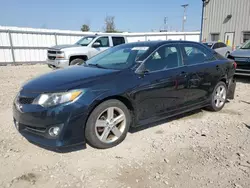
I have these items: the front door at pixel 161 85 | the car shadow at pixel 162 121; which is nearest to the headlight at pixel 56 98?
the front door at pixel 161 85

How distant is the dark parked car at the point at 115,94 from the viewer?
2854 mm

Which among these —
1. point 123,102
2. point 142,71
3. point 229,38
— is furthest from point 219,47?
point 123,102

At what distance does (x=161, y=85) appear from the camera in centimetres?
367

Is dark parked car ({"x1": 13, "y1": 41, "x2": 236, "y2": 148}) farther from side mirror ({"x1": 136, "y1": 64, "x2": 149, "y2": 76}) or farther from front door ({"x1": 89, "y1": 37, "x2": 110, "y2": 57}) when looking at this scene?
front door ({"x1": 89, "y1": 37, "x2": 110, "y2": 57})

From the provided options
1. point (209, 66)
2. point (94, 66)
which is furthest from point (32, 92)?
point (209, 66)

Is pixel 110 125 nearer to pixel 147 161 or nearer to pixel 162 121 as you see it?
pixel 147 161

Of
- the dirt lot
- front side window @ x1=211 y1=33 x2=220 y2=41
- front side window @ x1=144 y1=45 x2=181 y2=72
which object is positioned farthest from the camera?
front side window @ x1=211 y1=33 x2=220 y2=41

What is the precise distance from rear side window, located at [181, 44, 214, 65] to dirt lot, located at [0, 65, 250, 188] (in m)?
1.28

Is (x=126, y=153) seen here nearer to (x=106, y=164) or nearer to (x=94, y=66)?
(x=106, y=164)

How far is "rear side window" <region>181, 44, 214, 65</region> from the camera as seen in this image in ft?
13.9

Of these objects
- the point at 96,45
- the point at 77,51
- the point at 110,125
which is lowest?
the point at 110,125

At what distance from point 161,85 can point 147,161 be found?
1.30m

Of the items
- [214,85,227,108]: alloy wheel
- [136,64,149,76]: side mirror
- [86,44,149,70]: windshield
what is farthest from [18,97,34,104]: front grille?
[214,85,227,108]: alloy wheel

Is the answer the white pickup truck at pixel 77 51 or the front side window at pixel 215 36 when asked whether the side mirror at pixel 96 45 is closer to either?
the white pickup truck at pixel 77 51
